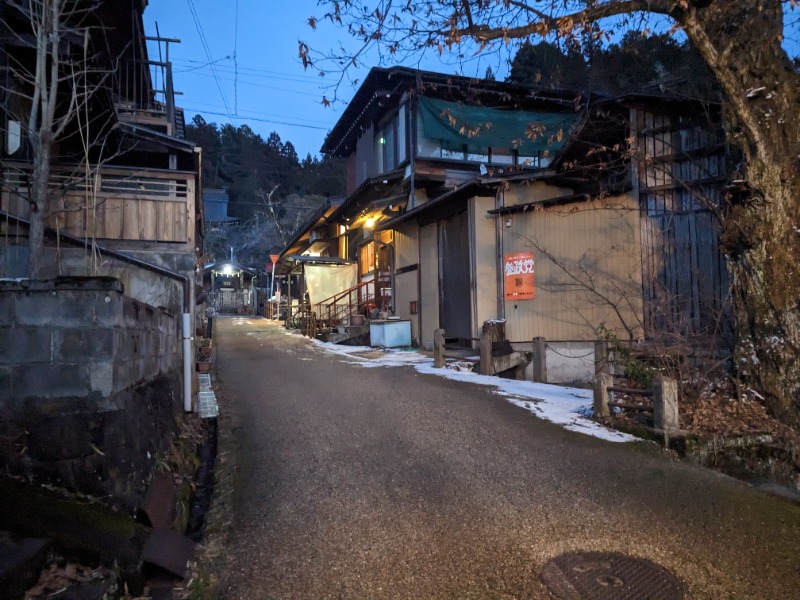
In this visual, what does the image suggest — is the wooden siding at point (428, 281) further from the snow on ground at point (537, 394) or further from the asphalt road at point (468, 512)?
the asphalt road at point (468, 512)

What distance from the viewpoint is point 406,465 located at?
17.3 ft

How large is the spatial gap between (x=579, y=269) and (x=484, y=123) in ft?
27.7

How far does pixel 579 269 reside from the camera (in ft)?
35.9

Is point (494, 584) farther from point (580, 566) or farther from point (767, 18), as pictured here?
point (767, 18)

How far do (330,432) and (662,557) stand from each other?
4112mm

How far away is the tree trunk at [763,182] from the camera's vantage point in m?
5.73

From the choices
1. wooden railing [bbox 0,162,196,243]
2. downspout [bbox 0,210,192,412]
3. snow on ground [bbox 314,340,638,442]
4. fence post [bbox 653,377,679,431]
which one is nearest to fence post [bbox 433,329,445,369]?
snow on ground [bbox 314,340,638,442]

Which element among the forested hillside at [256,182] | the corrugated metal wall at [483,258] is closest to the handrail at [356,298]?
the corrugated metal wall at [483,258]

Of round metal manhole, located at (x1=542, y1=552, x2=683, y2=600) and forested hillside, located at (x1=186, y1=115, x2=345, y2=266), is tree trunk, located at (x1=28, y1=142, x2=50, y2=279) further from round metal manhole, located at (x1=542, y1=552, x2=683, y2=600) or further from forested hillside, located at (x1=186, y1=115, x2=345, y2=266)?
forested hillside, located at (x1=186, y1=115, x2=345, y2=266)

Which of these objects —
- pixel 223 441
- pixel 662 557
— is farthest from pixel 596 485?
pixel 223 441

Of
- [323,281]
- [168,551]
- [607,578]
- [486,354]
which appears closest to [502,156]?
[486,354]

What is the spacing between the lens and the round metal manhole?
9.89 feet

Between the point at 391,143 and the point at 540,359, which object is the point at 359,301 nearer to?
the point at 391,143

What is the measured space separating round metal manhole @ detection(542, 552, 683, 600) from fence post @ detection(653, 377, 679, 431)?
2889 millimetres
